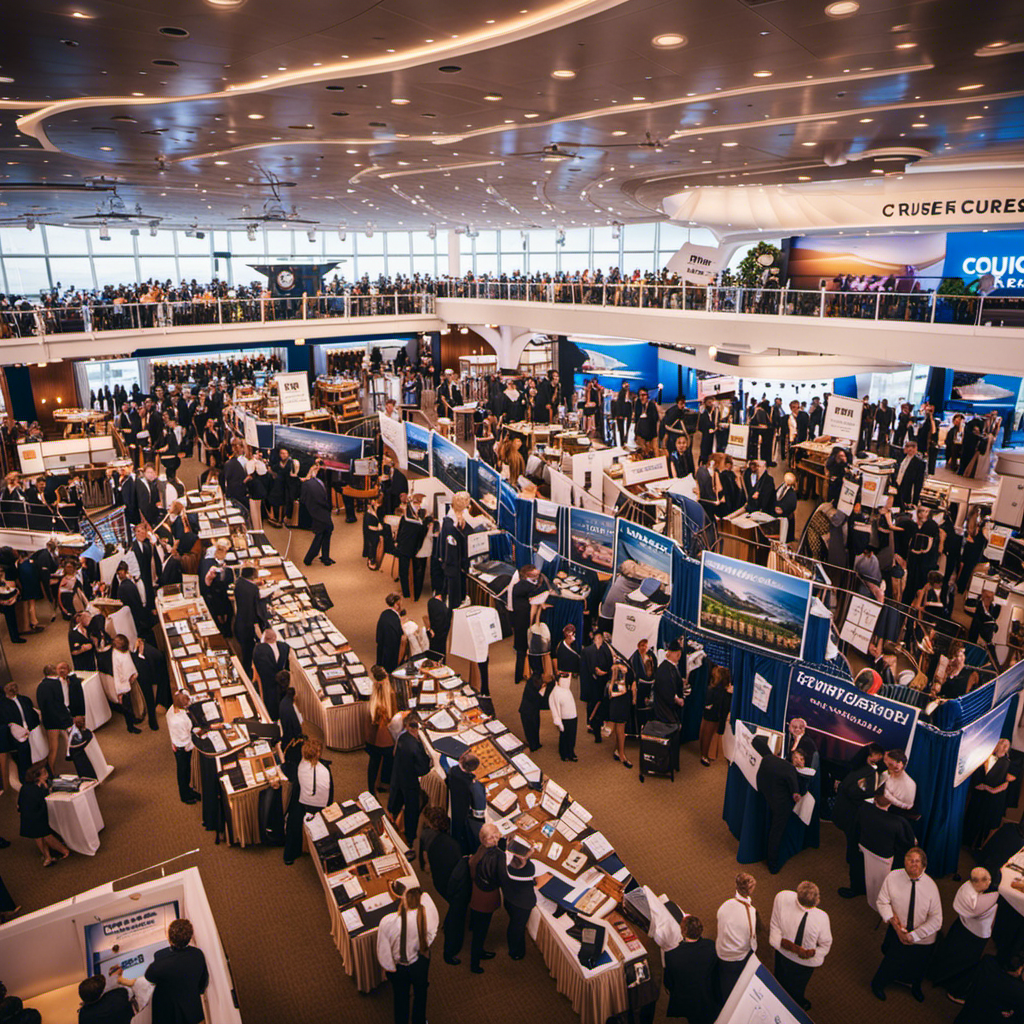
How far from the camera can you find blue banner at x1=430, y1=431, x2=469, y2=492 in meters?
13.1

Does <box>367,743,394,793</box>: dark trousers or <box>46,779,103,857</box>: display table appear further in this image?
<box>367,743,394,793</box>: dark trousers

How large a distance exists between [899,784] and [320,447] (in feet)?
38.3

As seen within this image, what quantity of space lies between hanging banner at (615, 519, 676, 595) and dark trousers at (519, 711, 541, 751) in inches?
90.6

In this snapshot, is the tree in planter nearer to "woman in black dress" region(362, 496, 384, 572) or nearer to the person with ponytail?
"woman in black dress" region(362, 496, 384, 572)

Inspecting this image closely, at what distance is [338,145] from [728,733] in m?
10.9

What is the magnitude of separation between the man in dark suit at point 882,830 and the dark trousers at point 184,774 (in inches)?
228

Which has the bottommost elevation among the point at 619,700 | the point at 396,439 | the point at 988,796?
the point at 988,796

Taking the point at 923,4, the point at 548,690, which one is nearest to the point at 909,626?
the point at 548,690

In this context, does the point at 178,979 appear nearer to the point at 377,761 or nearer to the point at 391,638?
the point at 377,761

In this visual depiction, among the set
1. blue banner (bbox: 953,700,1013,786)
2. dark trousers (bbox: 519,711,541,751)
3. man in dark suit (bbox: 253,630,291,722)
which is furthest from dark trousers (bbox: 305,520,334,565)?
blue banner (bbox: 953,700,1013,786)

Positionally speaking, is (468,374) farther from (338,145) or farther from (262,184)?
(338,145)

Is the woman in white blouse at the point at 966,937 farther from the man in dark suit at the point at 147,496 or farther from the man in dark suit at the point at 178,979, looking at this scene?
the man in dark suit at the point at 147,496

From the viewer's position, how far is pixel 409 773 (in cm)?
645

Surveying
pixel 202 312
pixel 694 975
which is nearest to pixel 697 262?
pixel 202 312
